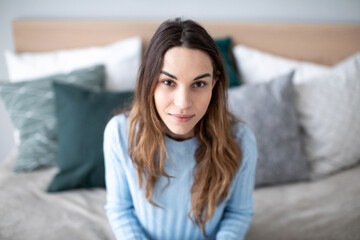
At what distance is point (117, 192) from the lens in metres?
0.99

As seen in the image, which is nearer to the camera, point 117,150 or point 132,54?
point 117,150

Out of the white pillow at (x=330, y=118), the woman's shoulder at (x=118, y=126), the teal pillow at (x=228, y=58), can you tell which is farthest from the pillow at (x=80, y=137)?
the white pillow at (x=330, y=118)

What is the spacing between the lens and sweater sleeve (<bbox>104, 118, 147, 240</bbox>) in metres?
0.95

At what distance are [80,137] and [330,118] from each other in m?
1.09

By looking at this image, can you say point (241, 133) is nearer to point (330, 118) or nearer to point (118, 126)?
point (118, 126)

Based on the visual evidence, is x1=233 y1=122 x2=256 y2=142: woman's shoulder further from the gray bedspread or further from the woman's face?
the gray bedspread

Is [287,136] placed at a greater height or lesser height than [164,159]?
lesser

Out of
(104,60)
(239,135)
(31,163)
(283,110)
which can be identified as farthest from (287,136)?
(31,163)

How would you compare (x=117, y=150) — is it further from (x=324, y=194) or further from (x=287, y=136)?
(x=324, y=194)

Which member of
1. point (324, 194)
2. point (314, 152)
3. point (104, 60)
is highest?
point (104, 60)

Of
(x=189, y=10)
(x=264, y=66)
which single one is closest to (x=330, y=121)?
(x=264, y=66)

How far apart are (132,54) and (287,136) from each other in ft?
2.84

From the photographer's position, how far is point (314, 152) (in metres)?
1.50

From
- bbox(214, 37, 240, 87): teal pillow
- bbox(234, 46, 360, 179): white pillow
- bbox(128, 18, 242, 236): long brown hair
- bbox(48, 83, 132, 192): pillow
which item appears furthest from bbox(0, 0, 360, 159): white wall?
bbox(128, 18, 242, 236): long brown hair
